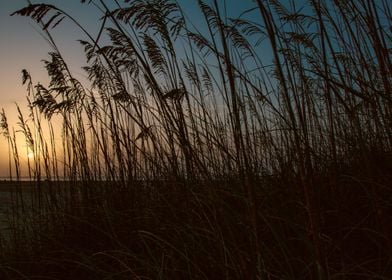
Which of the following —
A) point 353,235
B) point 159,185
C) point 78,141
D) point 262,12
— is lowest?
point 353,235

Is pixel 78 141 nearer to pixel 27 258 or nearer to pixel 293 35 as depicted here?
pixel 27 258

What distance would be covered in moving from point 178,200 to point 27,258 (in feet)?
2.61

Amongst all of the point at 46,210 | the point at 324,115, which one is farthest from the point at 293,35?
the point at 46,210

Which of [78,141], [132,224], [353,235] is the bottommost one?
[353,235]

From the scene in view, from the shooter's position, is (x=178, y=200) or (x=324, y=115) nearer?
(x=178, y=200)

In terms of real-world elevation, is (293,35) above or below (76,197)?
above

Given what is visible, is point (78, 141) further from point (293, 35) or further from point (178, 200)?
point (293, 35)

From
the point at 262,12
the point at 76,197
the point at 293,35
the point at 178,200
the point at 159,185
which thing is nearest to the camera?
the point at 262,12

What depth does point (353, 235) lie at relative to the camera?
1440 millimetres

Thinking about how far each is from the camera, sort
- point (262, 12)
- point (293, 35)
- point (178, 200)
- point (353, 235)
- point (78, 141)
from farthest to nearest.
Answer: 1. point (78, 141)
2. point (293, 35)
3. point (178, 200)
4. point (353, 235)
5. point (262, 12)

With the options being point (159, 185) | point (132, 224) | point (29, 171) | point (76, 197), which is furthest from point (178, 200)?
point (29, 171)

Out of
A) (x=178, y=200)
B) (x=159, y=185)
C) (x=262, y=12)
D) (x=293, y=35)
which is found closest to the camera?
(x=262, y=12)

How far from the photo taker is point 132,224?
191cm

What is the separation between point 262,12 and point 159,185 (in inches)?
63.9
